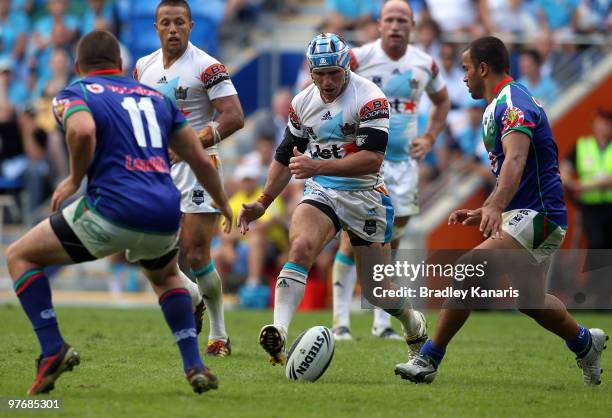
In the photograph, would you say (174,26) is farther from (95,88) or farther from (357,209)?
(95,88)

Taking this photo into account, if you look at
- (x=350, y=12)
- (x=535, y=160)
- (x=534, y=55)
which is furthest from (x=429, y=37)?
(x=535, y=160)

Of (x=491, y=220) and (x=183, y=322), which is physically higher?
(x=491, y=220)

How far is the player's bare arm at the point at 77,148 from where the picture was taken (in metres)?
6.69

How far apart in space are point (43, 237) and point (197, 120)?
131 inches

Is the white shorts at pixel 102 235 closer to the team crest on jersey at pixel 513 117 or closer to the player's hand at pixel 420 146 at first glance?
the team crest on jersey at pixel 513 117

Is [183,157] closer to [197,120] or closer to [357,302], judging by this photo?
[197,120]

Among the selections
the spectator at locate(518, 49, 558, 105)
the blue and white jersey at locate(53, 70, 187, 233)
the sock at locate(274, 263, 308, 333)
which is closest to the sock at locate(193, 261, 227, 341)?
the sock at locate(274, 263, 308, 333)

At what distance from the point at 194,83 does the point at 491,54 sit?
9.19 ft

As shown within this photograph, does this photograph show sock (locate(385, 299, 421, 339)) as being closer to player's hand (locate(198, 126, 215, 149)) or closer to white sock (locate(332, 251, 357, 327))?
player's hand (locate(198, 126, 215, 149))

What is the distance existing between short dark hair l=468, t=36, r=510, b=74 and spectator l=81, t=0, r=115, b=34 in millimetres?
14018

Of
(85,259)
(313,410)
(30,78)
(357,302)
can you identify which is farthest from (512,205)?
(30,78)

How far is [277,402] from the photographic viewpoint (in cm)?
720

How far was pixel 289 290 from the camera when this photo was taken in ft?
27.5

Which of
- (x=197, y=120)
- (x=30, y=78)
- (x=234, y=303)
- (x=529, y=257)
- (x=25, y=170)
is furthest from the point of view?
(x=30, y=78)
